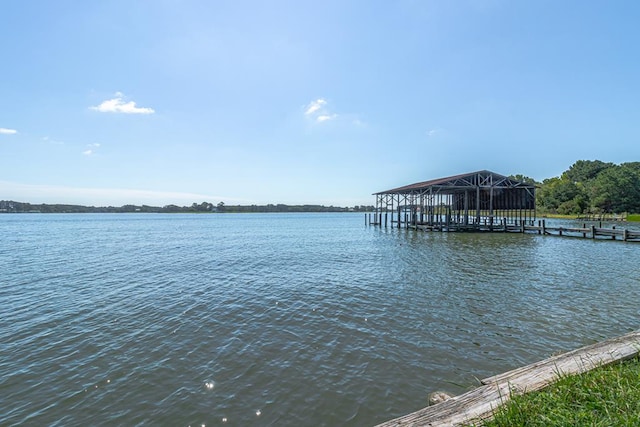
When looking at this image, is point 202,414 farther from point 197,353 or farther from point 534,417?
point 534,417

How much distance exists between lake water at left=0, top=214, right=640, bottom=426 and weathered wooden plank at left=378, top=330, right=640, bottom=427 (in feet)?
5.04

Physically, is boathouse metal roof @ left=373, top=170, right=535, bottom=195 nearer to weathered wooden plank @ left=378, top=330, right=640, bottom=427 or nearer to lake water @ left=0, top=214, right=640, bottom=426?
lake water @ left=0, top=214, right=640, bottom=426

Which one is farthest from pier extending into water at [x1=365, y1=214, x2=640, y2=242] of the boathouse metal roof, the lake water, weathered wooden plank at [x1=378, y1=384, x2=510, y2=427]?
weathered wooden plank at [x1=378, y1=384, x2=510, y2=427]

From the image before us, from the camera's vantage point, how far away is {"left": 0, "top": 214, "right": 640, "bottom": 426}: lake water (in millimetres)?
5125

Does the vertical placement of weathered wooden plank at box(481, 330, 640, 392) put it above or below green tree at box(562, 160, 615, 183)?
below

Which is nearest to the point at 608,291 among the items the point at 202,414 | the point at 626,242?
A: the point at 202,414

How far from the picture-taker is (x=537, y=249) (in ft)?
73.6

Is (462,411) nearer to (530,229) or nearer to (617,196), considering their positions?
(530,229)

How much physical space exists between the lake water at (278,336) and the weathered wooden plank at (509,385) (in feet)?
5.04

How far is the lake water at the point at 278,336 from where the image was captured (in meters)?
5.12

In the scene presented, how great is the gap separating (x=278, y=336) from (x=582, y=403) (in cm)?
594

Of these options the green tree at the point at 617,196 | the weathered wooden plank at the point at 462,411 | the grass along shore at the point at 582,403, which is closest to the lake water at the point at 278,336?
the weathered wooden plank at the point at 462,411

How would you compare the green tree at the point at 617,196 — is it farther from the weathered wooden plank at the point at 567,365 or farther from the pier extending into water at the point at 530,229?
the weathered wooden plank at the point at 567,365

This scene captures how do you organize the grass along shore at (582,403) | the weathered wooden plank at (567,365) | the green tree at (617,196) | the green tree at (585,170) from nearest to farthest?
the grass along shore at (582,403)
the weathered wooden plank at (567,365)
the green tree at (617,196)
the green tree at (585,170)
